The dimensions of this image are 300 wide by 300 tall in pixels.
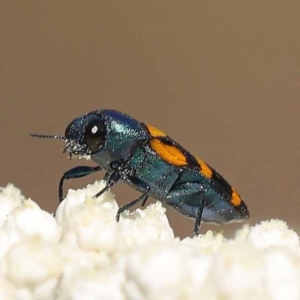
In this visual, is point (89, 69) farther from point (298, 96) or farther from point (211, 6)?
point (298, 96)

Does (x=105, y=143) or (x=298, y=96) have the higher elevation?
(x=298, y=96)

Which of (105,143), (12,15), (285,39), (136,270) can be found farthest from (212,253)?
(12,15)

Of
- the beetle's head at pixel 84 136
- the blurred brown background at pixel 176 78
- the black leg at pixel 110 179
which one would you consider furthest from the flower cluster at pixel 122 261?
the blurred brown background at pixel 176 78

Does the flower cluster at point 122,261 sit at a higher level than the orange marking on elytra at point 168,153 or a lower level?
lower

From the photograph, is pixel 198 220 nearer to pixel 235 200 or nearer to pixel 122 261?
pixel 235 200

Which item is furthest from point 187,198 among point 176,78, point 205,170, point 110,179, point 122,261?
point 176,78

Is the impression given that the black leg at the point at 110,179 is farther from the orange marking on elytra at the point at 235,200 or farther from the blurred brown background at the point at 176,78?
the blurred brown background at the point at 176,78

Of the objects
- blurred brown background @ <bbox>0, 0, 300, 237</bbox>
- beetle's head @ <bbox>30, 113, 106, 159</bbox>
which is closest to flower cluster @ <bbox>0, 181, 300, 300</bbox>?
beetle's head @ <bbox>30, 113, 106, 159</bbox>
